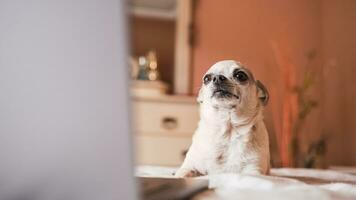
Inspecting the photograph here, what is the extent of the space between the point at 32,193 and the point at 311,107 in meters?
0.42

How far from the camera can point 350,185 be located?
1.15 ft

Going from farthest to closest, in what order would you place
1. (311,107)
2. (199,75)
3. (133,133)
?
(311,107)
(199,75)
(133,133)

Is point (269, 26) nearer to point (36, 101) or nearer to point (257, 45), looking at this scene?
point (257, 45)

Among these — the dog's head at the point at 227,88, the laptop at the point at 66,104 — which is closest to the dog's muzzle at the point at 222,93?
the dog's head at the point at 227,88

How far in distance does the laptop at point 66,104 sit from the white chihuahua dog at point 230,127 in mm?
91

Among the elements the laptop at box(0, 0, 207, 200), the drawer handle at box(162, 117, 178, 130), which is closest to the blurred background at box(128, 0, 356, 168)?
the drawer handle at box(162, 117, 178, 130)

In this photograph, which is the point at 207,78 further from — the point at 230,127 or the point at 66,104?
the point at 66,104

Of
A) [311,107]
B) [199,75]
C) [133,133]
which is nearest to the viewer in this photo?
[133,133]

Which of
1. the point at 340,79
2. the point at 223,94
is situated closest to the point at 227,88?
the point at 223,94

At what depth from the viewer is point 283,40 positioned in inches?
20.2

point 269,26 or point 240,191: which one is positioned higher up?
point 269,26

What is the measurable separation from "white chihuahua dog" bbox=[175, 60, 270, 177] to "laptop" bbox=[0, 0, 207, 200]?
0.09 m

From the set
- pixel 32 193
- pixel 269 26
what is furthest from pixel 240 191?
pixel 269 26

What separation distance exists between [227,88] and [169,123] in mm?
157
